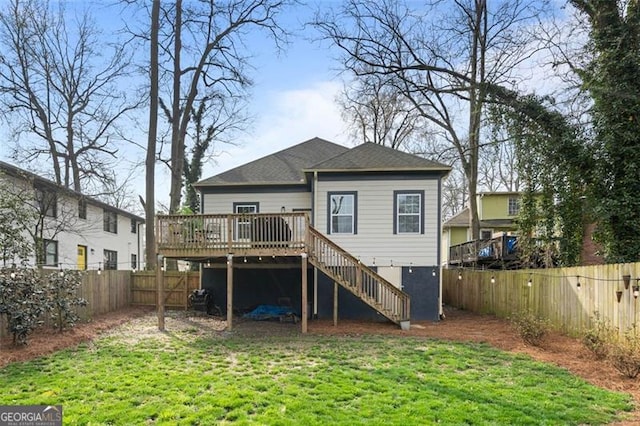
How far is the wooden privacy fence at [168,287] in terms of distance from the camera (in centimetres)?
1523

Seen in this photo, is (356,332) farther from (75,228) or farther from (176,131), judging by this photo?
(75,228)

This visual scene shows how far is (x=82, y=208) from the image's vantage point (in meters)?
19.7

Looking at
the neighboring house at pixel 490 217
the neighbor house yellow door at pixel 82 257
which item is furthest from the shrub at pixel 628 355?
the neighbor house yellow door at pixel 82 257

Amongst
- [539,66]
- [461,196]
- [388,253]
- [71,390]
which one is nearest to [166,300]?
[388,253]

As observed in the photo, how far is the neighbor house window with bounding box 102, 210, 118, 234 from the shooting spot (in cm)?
2206

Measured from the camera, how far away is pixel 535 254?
1483cm

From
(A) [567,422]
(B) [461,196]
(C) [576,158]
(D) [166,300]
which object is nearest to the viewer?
(A) [567,422]

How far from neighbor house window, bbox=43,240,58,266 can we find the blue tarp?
9753 millimetres

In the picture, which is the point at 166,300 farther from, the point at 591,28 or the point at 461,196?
the point at 461,196

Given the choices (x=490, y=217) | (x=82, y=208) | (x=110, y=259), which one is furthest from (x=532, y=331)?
(x=110, y=259)

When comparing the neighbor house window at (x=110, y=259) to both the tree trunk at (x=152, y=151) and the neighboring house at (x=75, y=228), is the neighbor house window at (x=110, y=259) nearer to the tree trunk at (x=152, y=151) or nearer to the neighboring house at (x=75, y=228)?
the neighboring house at (x=75, y=228)

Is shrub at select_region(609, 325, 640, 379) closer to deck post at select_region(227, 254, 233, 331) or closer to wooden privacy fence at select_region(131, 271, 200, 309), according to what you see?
deck post at select_region(227, 254, 233, 331)

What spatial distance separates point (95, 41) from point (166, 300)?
14.5 m

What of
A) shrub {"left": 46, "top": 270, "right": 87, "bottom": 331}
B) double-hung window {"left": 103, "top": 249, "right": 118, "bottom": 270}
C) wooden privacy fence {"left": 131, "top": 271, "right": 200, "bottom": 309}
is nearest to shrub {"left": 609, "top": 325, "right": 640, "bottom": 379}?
shrub {"left": 46, "top": 270, "right": 87, "bottom": 331}
